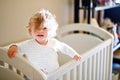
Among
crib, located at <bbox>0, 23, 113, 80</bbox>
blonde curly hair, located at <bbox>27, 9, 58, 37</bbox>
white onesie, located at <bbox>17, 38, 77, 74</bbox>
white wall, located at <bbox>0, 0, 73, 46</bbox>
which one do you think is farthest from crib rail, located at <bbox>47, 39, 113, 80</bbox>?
white wall, located at <bbox>0, 0, 73, 46</bbox>

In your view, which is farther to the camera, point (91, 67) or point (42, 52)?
point (91, 67)

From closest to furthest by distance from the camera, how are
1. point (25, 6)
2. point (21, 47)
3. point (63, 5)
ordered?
point (21, 47) < point (25, 6) < point (63, 5)

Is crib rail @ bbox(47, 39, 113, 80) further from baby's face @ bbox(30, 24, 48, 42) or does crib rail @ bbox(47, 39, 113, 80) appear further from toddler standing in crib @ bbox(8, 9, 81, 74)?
baby's face @ bbox(30, 24, 48, 42)

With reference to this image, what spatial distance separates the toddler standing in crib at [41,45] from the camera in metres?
1.34

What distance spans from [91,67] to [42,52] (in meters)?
0.45

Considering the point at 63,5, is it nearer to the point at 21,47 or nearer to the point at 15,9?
the point at 15,9

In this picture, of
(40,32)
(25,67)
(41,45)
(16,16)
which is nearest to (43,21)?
(40,32)

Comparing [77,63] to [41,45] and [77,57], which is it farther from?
[41,45]

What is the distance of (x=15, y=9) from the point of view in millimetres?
1784

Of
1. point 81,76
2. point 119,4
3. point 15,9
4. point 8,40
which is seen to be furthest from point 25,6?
point 119,4

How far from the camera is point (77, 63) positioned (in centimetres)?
146

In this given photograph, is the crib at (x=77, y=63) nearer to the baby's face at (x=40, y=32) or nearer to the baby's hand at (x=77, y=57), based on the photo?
the baby's hand at (x=77, y=57)

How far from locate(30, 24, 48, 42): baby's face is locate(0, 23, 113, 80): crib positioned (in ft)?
0.64

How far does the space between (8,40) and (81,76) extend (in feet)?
2.02
